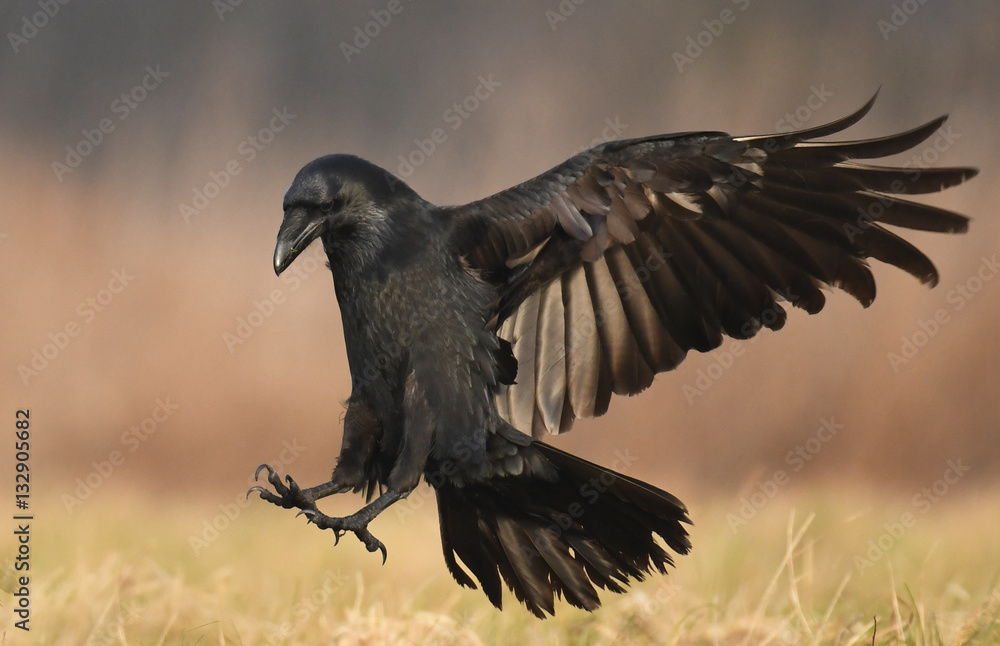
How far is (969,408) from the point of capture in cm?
659

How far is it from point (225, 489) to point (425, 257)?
13.1 ft

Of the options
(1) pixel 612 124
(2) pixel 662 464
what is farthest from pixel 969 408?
(1) pixel 612 124

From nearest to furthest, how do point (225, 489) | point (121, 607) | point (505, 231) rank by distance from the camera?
point (505, 231), point (121, 607), point (225, 489)

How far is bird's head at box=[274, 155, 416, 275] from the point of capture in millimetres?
2938

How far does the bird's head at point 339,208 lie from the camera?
9.64 ft

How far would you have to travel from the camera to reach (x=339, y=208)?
9.83 ft

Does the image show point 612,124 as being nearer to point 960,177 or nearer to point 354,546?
point 354,546
